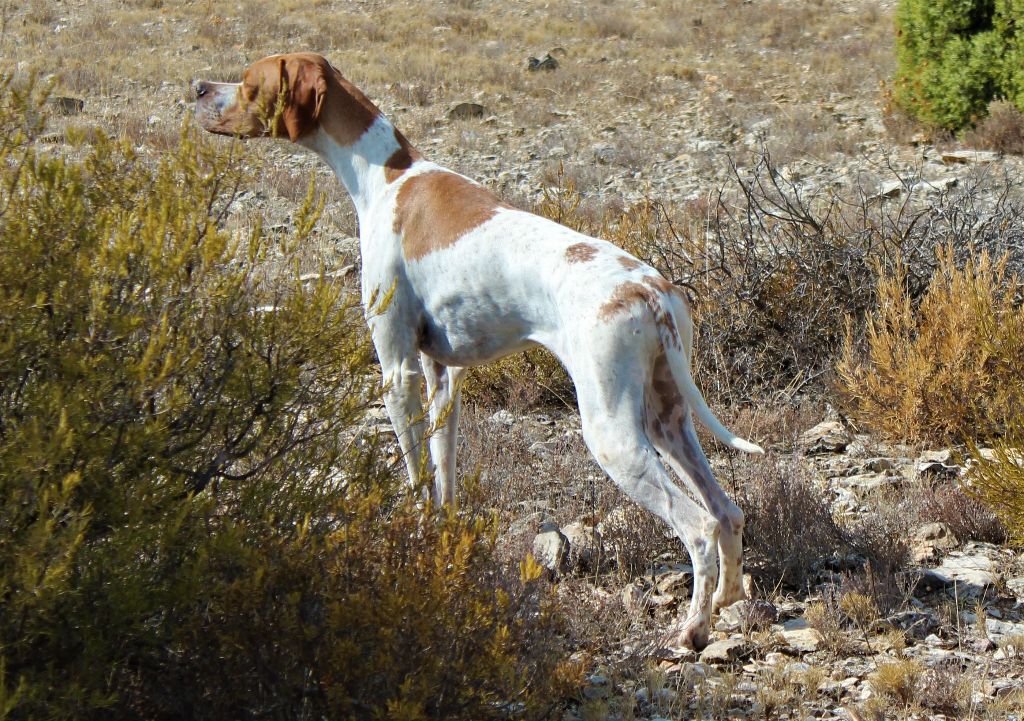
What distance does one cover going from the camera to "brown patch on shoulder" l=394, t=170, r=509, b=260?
396cm

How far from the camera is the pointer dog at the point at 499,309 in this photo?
132 inches

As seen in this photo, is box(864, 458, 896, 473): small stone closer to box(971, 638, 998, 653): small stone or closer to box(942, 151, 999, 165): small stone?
box(971, 638, 998, 653): small stone

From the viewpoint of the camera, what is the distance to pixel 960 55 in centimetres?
1188

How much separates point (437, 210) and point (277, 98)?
84 centimetres

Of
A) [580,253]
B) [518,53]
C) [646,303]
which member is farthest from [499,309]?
[518,53]

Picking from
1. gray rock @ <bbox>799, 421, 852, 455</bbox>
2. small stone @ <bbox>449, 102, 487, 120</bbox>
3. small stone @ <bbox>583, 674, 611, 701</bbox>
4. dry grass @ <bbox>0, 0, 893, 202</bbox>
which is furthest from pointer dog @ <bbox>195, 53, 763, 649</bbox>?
small stone @ <bbox>449, 102, 487, 120</bbox>

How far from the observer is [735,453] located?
515 centimetres

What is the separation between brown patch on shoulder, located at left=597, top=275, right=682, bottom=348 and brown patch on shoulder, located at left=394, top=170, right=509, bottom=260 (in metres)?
0.73

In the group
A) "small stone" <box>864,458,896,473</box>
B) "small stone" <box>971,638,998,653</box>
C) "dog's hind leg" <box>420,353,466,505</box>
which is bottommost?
"small stone" <box>864,458,896,473</box>

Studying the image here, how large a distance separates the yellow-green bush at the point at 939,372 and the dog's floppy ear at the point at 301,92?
2.66 metres

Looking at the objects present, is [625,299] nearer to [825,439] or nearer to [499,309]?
[499,309]

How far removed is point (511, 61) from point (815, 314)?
1329 centimetres

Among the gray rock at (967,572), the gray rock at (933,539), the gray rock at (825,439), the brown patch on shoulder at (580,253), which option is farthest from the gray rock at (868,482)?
the brown patch on shoulder at (580,253)

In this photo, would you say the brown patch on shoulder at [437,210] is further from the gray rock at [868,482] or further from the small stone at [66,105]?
the small stone at [66,105]
